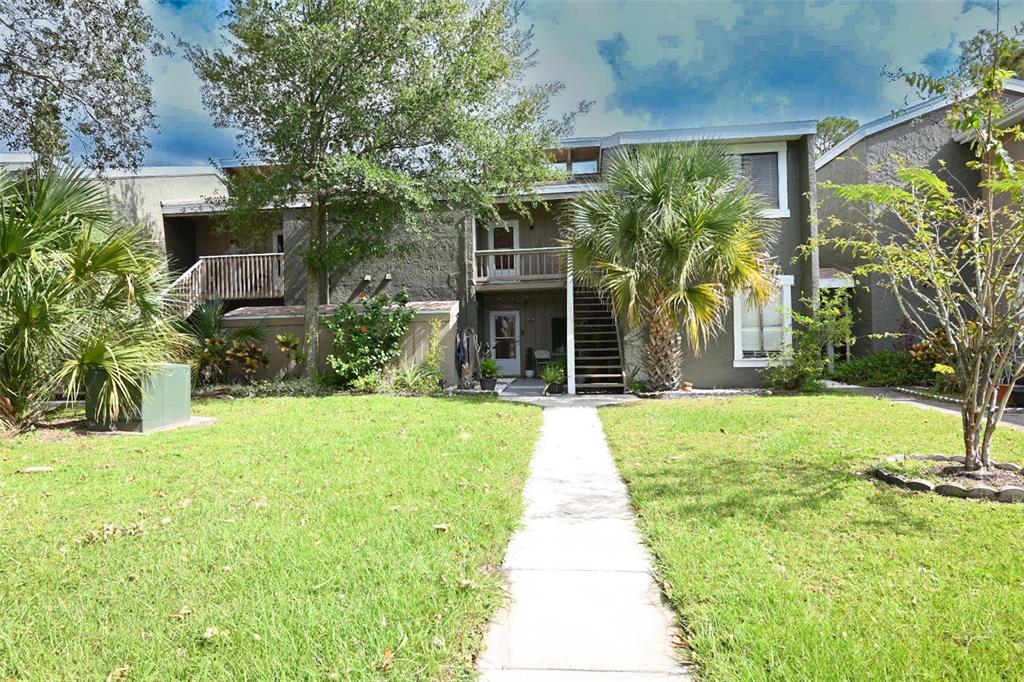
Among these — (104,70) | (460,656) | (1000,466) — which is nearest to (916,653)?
(460,656)

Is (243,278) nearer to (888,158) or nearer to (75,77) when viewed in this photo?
(75,77)

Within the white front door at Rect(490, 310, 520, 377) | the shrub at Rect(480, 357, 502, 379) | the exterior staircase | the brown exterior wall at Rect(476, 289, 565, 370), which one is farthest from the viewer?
the white front door at Rect(490, 310, 520, 377)

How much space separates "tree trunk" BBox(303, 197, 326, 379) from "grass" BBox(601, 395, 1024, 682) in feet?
33.2

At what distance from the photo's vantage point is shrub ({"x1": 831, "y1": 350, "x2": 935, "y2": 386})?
13.5 metres

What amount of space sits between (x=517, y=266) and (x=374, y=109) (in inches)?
255

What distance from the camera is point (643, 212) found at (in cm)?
1138

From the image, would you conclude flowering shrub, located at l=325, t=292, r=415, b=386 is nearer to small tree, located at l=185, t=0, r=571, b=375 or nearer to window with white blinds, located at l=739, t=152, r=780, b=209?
small tree, located at l=185, t=0, r=571, b=375

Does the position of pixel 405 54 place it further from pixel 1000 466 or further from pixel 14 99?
pixel 1000 466

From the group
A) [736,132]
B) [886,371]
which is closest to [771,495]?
[736,132]

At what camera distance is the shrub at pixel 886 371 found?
44.2ft

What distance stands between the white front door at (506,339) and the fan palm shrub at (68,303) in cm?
1067

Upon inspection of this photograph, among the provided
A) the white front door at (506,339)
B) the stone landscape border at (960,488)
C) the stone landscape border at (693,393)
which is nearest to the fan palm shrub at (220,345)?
the white front door at (506,339)

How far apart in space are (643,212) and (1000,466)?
24.1 ft

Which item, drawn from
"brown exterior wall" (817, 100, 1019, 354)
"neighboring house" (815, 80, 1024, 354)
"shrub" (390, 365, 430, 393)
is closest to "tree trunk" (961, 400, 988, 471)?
"shrub" (390, 365, 430, 393)
